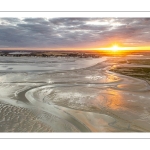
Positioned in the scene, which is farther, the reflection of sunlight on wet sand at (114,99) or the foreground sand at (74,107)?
the reflection of sunlight on wet sand at (114,99)

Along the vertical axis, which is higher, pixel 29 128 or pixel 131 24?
pixel 131 24

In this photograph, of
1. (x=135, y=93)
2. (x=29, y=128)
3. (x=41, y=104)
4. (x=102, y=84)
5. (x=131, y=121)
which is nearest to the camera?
(x=29, y=128)

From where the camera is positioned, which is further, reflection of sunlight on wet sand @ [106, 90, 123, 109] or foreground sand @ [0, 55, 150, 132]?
reflection of sunlight on wet sand @ [106, 90, 123, 109]

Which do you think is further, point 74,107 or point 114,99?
point 114,99
